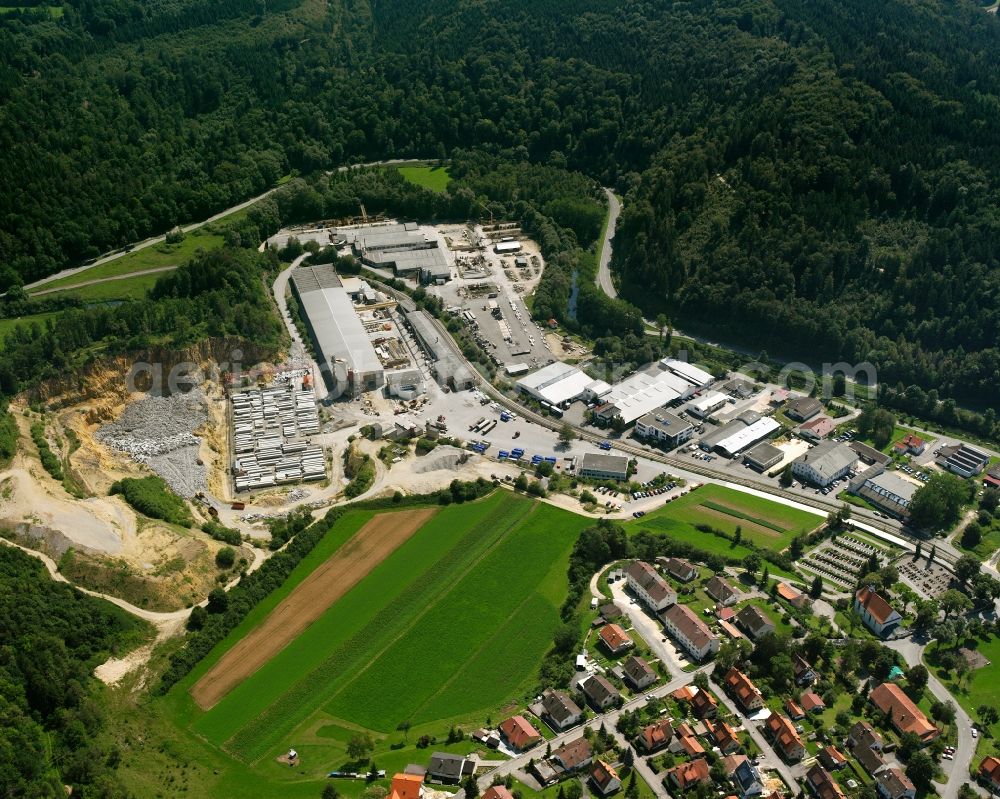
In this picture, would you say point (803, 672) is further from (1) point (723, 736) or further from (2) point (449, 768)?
(2) point (449, 768)

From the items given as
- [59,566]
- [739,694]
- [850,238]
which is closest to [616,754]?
[739,694]

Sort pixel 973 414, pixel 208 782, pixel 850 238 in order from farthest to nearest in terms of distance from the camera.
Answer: pixel 850 238, pixel 973 414, pixel 208 782

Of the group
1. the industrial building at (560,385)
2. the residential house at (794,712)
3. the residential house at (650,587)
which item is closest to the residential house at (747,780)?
the residential house at (794,712)

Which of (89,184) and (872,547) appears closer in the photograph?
(872,547)

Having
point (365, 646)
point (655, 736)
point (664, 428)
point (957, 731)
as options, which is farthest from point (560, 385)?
point (957, 731)

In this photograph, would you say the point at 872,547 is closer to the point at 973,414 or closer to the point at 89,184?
the point at 973,414

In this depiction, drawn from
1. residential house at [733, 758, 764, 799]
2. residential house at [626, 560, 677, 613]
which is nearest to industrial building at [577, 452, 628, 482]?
residential house at [626, 560, 677, 613]

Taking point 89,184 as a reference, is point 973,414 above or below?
below
